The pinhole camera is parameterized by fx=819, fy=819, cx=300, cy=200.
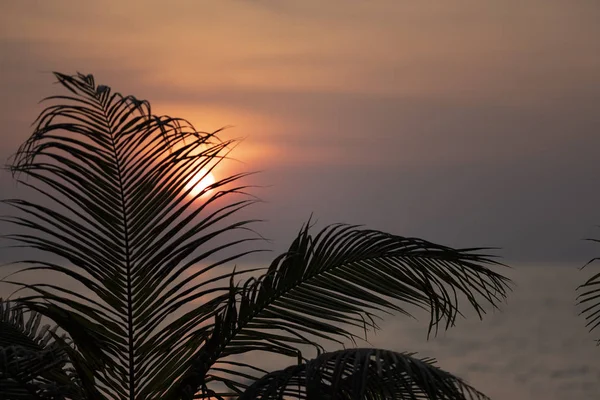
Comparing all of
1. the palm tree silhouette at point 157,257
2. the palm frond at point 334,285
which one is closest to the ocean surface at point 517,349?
the palm frond at point 334,285

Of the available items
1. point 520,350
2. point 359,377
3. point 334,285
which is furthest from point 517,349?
point 359,377

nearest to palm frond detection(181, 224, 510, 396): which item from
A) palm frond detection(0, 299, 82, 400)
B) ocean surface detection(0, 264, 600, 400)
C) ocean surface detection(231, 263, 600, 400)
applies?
palm frond detection(0, 299, 82, 400)

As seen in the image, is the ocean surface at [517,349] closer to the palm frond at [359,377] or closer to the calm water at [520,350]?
the calm water at [520,350]

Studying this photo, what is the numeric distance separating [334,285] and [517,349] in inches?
378

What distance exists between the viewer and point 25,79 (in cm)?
1062

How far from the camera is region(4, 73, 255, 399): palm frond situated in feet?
6.17

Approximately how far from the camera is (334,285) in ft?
6.63

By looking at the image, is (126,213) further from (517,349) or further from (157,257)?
(517,349)

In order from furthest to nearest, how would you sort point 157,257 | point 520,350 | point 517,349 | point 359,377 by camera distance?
1. point 517,349
2. point 520,350
3. point 157,257
4. point 359,377

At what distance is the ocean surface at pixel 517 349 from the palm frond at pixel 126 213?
435 cm

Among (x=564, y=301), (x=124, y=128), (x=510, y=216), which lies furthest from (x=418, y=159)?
(x=124, y=128)

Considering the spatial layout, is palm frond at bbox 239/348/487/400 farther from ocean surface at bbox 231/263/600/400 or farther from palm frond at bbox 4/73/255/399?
ocean surface at bbox 231/263/600/400

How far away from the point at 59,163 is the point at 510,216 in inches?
909

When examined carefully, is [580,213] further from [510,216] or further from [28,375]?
[28,375]
